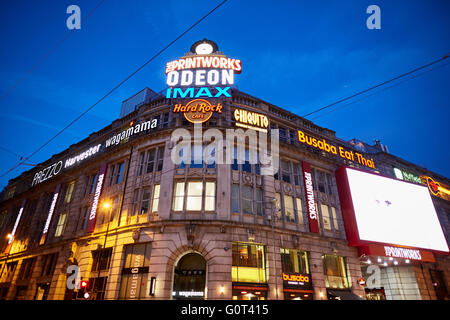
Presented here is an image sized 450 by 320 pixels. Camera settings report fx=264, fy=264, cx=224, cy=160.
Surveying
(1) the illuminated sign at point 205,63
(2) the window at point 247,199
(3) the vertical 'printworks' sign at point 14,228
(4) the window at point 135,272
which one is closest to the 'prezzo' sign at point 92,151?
(3) the vertical 'printworks' sign at point 14,228

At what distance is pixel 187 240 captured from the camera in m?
21.8

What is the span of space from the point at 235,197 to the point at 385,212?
755 inches

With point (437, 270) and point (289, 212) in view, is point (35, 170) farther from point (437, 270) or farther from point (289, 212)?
point (437, 270)

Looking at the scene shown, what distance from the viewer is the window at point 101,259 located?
80.9ft

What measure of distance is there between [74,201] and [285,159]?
25.8m

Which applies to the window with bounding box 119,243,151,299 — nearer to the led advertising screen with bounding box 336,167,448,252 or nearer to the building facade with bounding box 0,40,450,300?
the building facade with bounding box 0,40,450,300

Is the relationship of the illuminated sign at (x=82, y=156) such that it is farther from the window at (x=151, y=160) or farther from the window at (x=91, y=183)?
the window at (x=151, y=160)

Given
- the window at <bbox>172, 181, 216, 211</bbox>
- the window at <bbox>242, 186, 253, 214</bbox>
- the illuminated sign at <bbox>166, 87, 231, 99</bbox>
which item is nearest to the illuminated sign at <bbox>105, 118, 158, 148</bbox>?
the illuminated sign at <bbox>166, 87, 231, 99</bbox>

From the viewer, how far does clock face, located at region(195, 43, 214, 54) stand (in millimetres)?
34406

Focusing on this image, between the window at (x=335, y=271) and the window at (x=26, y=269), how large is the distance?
3489cm

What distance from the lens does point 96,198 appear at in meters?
29.1

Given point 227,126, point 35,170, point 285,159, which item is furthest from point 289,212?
point 35,170
